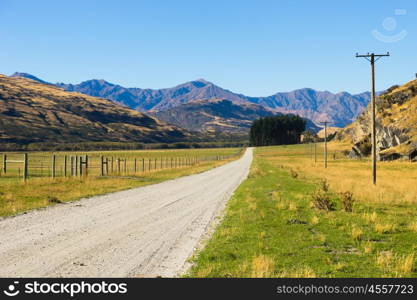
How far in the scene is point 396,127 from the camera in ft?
274

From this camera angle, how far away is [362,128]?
4966 inches

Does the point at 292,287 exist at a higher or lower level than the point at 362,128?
lower

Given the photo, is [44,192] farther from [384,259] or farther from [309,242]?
[384,259]

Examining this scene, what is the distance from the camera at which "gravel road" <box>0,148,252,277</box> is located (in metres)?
9.74

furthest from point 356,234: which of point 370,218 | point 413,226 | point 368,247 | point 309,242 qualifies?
point 370,218

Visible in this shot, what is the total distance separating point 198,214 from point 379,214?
7979 millimetres

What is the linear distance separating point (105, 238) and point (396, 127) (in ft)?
266

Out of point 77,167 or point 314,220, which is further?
point 77,167

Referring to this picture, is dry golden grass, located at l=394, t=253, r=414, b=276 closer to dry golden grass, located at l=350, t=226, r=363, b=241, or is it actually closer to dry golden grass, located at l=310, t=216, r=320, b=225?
dry golden grass, located at l=350, t=226, r=363, b=241

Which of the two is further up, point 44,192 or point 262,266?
point 262,266

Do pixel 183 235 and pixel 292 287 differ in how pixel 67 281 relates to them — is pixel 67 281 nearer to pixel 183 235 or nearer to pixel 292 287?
pixel 292 287

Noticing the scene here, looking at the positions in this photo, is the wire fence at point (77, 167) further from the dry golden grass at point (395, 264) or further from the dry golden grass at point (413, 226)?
the dry golden grass at point (395, 264)

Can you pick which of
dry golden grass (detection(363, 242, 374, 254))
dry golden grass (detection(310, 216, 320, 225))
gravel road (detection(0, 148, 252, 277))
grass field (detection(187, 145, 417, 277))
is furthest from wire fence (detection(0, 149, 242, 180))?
dry golden grass (detection(363, 242, 374, 254))

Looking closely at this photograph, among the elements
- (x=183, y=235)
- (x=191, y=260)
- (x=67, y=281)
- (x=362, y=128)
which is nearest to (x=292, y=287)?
(x=191, y=260)
